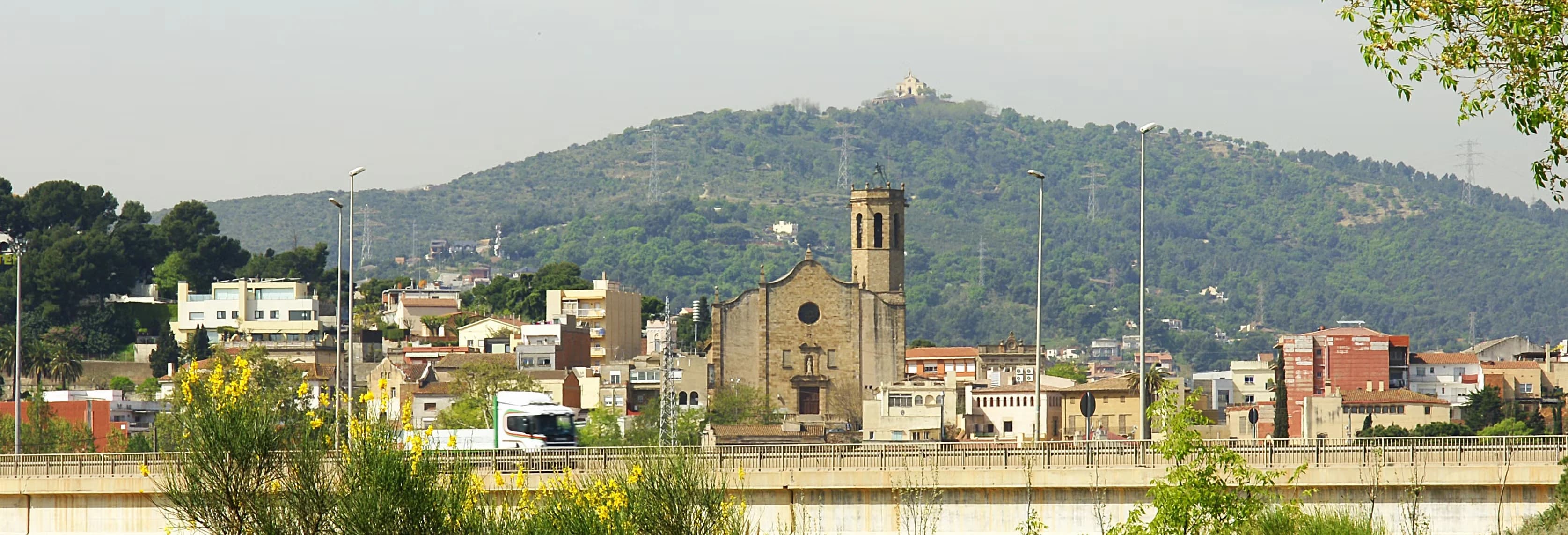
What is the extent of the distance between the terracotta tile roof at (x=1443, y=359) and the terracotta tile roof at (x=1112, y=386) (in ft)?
59.0

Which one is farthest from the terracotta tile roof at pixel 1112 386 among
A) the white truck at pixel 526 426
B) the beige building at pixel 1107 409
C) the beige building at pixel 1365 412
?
the white truck at pixel 526 426

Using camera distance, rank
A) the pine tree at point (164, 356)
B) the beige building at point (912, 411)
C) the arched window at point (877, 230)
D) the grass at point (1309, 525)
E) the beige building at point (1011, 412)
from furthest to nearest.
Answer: the arched window at point (877, 230)
the pine tree at point (164, 356)
the beige building at point (1011, 412)
the beige building at point (912, 411)
the grass at point (1309, 525)

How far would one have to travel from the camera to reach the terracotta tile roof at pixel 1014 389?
11394cm

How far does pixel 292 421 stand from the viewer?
27.5 m

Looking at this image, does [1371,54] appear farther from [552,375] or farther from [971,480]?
[552,375]

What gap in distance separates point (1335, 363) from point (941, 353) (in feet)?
164

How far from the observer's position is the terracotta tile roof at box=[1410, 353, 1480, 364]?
12681cm

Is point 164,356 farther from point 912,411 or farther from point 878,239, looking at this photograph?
point 912,411

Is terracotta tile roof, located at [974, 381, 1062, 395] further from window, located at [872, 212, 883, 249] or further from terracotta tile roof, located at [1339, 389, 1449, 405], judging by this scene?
window, located at [872, 212, 883, 249]

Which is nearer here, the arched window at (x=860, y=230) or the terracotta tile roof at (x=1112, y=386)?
the terracotta tile roof at (x=1112, y=386)

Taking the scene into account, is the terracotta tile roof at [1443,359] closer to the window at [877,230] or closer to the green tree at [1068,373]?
the green tree at [1068,373]

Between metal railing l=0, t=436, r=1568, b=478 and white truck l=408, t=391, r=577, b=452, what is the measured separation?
1599 centimetres

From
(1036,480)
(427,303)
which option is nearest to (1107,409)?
(427,303)

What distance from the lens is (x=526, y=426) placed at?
57469 millimetres
